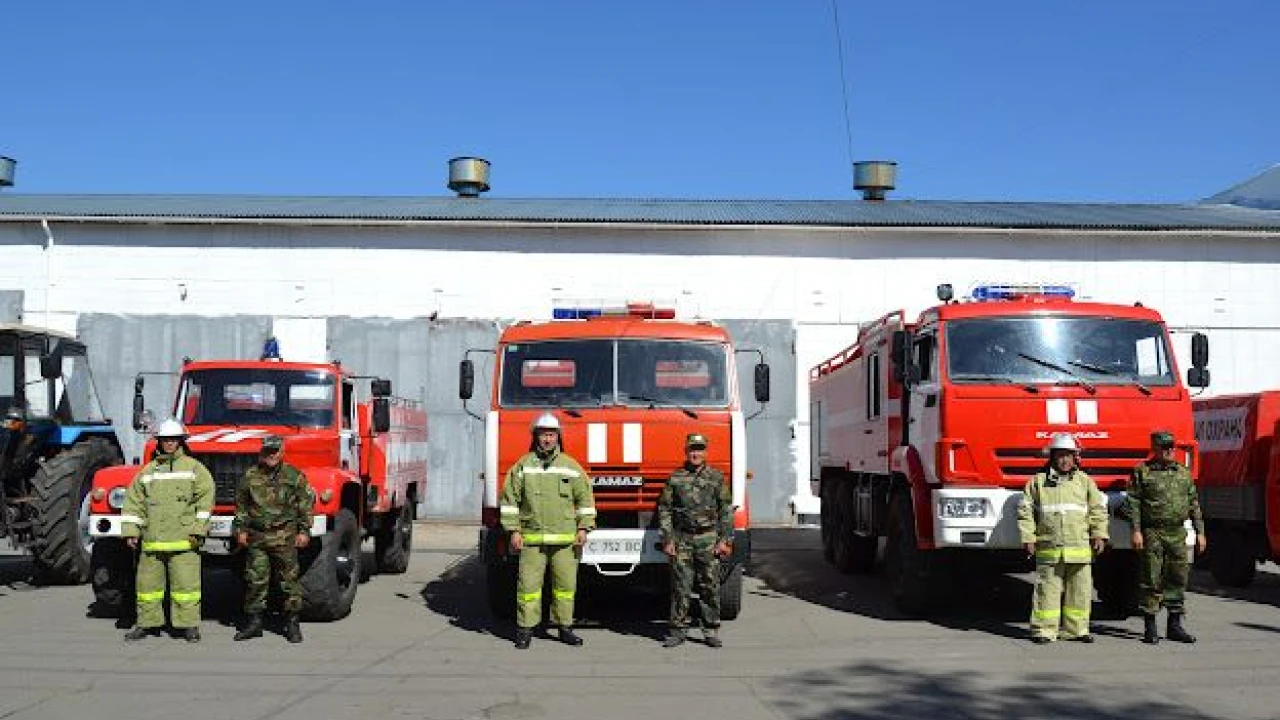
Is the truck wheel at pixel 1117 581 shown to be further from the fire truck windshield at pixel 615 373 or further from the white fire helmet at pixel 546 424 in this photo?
the white fire helmet at pixel 546 424

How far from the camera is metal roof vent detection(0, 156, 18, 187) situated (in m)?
29.0

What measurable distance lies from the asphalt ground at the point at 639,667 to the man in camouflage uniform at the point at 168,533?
28 centimetres

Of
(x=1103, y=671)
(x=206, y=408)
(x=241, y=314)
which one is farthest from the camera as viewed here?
(x=241, y=314)

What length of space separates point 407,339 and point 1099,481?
14071 mm

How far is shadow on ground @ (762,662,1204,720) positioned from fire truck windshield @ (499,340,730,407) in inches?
118

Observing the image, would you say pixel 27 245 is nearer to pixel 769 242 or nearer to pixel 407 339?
pixel 407 339

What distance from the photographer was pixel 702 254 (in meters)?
21.5

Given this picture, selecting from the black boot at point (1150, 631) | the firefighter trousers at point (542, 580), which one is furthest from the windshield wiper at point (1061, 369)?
the firefighter trousers at point (542, 580)

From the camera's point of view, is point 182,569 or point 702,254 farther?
point 702,254

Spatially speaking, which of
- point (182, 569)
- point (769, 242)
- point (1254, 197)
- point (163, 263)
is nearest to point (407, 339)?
point (163, 263)

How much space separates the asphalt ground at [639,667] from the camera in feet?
23.6

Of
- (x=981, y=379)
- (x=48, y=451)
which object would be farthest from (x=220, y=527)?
(x=981, y=379)

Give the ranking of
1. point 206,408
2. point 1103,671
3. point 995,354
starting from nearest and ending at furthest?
point 1103,671, point 995,354, point 206,408

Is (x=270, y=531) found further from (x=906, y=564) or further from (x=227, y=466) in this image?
(x=906, y=564)
